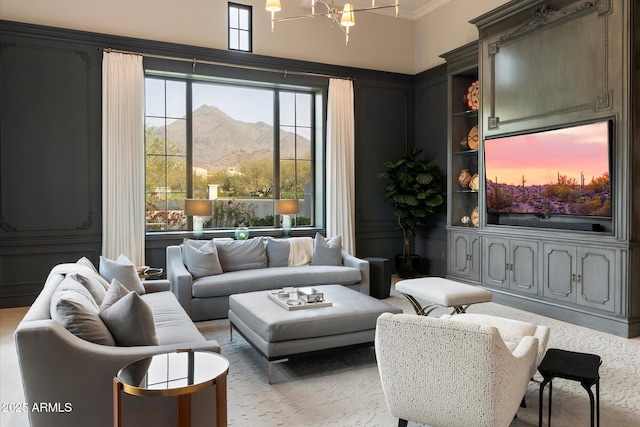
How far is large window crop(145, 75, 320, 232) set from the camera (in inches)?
253

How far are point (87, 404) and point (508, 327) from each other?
2.56 m

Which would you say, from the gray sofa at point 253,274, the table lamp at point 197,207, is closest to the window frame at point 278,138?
the table lamp at point 197,207

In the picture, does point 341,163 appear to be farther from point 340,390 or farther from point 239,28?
point 340,390

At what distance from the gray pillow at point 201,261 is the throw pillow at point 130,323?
277 cm

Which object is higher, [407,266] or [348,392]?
[407,266]

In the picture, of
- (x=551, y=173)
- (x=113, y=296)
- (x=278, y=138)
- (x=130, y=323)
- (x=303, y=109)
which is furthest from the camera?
(x=303, y=109)

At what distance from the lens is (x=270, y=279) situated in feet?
17.3

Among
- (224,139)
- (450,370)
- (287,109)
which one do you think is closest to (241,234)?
(224,139)

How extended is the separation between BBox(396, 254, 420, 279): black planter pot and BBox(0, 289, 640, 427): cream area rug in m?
3.09

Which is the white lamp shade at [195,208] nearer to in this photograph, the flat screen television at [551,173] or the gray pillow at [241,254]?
the gray pillow at [241,254]

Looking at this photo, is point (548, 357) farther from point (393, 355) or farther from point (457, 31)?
point (457, 31)

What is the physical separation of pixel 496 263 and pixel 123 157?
198 inches

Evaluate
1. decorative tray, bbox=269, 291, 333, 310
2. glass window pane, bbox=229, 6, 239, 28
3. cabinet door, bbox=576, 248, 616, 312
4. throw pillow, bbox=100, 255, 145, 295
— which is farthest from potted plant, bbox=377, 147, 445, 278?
throw pillow, bbox=100, 255, 145, 295

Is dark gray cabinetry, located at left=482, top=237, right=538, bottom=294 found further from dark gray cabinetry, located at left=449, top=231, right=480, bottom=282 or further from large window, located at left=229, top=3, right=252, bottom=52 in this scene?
large window, located at left=229, top=3, right=252, bottom=52
